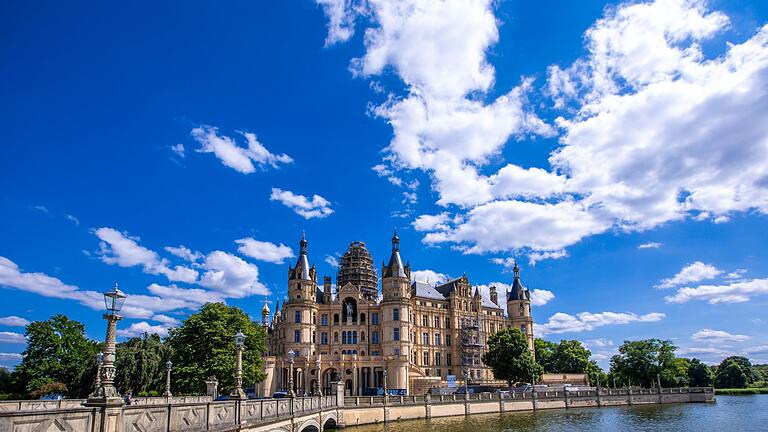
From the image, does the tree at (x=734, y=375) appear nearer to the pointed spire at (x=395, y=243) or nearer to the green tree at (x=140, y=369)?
the pointed spire at (x=395, y=243)

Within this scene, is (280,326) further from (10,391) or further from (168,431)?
(168,431)

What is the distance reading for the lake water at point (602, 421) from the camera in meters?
43.6

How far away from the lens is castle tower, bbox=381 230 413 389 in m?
73.2

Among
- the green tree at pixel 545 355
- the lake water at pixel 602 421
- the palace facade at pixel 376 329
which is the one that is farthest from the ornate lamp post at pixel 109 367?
the green tree at pixel 545 355

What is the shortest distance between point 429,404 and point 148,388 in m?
29.2

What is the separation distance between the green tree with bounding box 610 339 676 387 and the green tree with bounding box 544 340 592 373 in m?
12.8

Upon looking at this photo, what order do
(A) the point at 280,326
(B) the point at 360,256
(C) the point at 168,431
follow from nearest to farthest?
(C) the point at 168,431 → (A) the point at 280,326 → (B) the point at 360,256

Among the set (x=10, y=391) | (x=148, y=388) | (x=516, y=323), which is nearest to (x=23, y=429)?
(x=148, y=388)

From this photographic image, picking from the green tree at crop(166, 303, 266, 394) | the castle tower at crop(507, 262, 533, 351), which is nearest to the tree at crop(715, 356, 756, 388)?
the castle tower at crop(507, 262, 533, 351)

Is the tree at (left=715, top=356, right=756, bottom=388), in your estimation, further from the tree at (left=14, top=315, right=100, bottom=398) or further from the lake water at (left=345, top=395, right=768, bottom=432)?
the tree at (left=14, top=315, right=100, bottom=398)

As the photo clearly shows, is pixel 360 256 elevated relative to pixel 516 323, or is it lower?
elevated

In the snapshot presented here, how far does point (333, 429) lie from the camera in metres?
42.6

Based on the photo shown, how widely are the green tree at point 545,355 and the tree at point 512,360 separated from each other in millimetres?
30922

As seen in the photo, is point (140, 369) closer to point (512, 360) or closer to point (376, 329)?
point (376, 329)
